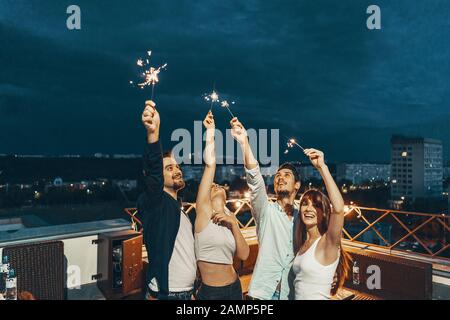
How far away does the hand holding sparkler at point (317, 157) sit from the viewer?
8.20 ft

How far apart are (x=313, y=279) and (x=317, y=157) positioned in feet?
3.24

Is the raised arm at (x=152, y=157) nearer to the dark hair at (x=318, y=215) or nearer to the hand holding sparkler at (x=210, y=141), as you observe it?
the hand holding sparkler at (x=210, y=141)

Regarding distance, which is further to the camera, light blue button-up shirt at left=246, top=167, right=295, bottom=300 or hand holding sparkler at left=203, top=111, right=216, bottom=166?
hand holding sparkler at left=203, top=111, right=216, bottom=166

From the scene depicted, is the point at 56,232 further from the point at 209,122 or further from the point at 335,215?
the point at 335,215

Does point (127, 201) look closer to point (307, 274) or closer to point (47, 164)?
point (47, 164)

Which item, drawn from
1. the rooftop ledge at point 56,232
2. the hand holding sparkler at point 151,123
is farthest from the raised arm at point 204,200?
the rooftop ledge at point 56,232

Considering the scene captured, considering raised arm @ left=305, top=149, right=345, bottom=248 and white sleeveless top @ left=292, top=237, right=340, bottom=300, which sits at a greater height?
raised arm @ left=305, top=149, right=345, bottom=248

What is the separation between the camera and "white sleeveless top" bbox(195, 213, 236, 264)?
2.53m

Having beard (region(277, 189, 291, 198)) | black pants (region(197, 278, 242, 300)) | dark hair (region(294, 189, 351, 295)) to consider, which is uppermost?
beard (region(277, 189, 291, 198))

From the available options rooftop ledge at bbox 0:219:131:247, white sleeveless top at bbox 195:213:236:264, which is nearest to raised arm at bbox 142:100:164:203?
white sleeveless top at bbox 195:213:236:264

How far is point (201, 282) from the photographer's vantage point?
102 inches

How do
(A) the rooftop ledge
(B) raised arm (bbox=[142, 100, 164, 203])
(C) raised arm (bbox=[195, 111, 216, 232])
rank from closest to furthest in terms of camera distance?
(B) raised arm (bbox=[142, 100, 164, 203]) → (C) raised arm (bbox=[195, 111, 216, 232]) → (A) the rooftop ledge

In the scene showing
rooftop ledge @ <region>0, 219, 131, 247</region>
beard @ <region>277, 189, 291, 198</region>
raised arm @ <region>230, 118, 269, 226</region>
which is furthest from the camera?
rooftop ledge @ <region>0, 219, 131, 247</region>

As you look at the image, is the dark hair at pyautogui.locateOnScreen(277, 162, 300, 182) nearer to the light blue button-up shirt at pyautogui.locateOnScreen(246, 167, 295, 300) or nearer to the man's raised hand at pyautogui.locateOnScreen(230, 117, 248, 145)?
the light blue button-up shirt at pyautogui.locateOnScreen(246, 167, 295, 300)
